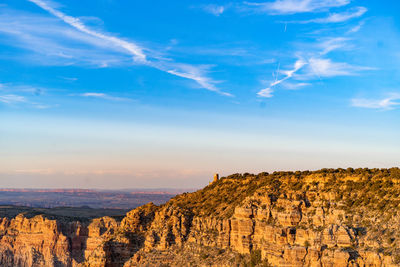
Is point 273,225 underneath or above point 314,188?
underneath

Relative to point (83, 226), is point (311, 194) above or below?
above

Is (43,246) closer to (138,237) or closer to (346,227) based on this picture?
(138,237)

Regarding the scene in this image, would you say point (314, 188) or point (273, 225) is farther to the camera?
point (314, 188)

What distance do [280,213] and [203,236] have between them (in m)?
13.2

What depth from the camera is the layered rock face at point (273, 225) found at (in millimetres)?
41844

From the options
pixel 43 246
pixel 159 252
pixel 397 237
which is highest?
pixel 397 237

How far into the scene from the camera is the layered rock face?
41844 mm

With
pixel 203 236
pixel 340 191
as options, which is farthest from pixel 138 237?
pixel 340 191

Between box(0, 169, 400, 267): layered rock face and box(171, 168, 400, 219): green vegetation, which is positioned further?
box(171, 168, 400, 219): green vegetation

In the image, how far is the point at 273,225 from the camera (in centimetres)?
4931

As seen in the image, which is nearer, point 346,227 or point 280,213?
point 346,227

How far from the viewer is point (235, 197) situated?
6481 centimetres

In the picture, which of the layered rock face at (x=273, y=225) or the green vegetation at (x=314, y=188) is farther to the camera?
the green vegetation at (x=314, y=188)

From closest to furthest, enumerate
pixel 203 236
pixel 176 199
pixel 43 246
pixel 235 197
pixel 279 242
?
pixel 279 242 → pixel 203 236 → pixel 235 197 → pixel 176 199 → pixel 43 246
